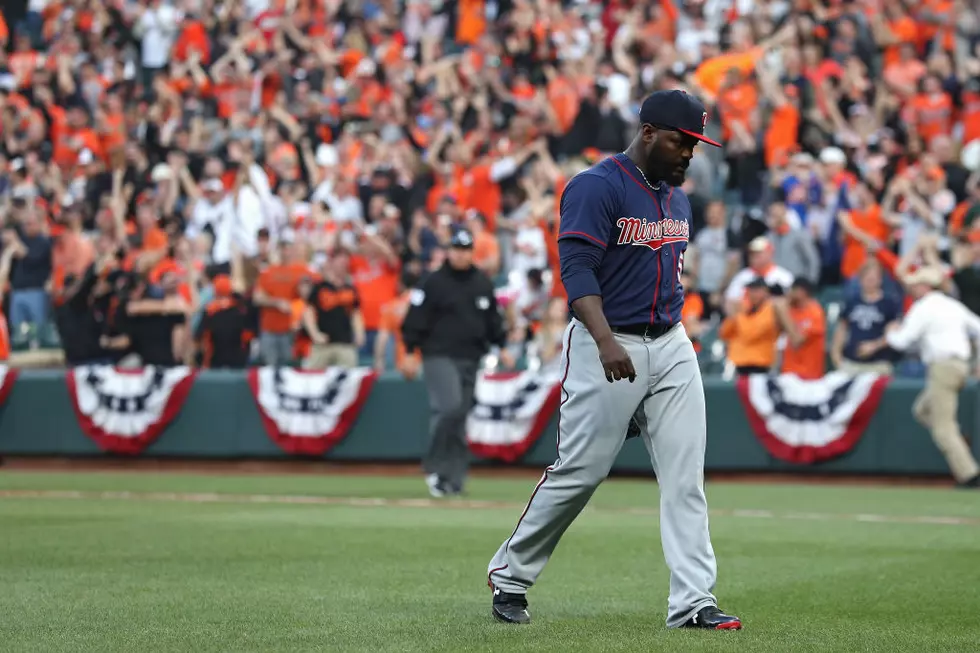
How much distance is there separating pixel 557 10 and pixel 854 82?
5469 millimetres

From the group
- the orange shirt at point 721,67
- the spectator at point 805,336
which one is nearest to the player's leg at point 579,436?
the spectator at point 805,336

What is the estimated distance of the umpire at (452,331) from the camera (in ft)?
50.7

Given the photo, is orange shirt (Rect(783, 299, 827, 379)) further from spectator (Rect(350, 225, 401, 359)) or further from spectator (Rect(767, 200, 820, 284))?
spectator (Rect(350, 225, 401, 359))

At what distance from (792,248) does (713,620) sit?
13.0 metres

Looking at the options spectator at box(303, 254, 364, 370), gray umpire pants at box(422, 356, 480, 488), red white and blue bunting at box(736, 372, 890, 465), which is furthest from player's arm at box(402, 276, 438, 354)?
red white and blue bunting at box(736, 372, 890, 465)

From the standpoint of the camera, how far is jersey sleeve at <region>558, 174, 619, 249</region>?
704 cm

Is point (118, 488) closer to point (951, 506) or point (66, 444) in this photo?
point (66, 444)

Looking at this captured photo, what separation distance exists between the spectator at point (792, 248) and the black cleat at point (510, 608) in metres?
12.8

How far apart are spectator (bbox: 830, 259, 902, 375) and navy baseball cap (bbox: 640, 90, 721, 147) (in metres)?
11.6

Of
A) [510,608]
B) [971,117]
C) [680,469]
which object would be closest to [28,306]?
[971,117]

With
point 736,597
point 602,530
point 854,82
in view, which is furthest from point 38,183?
point 736,597

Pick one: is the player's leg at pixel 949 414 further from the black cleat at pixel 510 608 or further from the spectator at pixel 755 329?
the black cleat at pixel 510 608

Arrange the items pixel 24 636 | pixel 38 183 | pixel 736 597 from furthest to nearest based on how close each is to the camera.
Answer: pixel 38 183 → pixel 736 597 → pixel 24 636

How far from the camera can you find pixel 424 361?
51.4 feet
